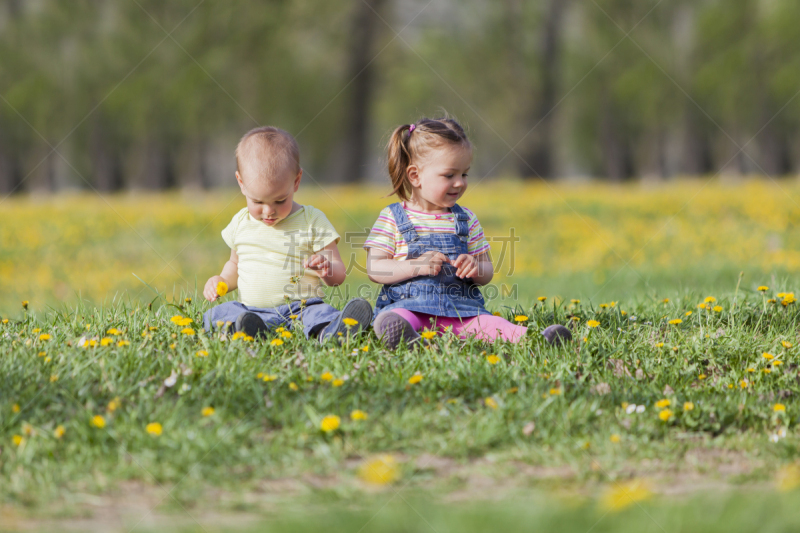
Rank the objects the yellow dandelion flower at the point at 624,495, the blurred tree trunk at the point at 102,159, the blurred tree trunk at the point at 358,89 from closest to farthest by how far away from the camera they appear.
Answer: the yellow dandelion flower at the point at 624,495 < the blurred tree trunk at the point at 358,89 < the blurred tree trunk at the point at 102,159

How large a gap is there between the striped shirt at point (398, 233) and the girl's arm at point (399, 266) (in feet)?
0.15

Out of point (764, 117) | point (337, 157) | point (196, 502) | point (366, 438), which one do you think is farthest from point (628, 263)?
point (764, 117)

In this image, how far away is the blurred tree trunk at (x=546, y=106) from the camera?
63.7 feet

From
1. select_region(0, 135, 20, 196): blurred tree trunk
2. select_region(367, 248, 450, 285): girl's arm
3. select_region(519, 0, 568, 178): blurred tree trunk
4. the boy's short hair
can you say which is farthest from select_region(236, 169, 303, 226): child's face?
select_region(0, 135, 20, 196): blurred tree trunk

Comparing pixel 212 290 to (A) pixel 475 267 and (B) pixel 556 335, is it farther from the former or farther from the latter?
(B) pixel 556 335

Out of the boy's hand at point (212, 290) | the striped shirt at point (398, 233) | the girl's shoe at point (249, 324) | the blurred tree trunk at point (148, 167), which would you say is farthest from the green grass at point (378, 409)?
the blurred tree trunk at point (148, 167)

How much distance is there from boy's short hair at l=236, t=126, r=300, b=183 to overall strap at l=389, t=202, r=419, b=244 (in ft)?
2.05

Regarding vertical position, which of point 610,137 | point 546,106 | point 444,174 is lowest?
point 444,174

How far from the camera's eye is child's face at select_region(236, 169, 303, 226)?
12.2ft

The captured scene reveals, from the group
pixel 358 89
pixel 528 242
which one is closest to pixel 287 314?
pixel 528 242

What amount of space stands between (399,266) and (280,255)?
26.0 inches

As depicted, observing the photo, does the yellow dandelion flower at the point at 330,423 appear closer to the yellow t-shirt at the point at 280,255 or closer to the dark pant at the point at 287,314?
the dark pant at the point at 287,314

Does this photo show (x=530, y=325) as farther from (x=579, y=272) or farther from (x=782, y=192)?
(x=782, y=192)

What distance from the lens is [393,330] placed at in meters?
3.55
